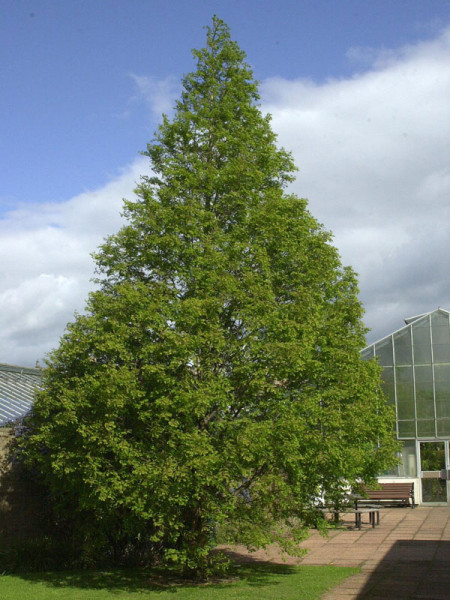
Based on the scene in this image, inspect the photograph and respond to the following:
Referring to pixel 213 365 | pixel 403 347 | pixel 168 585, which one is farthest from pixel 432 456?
pixel 213 365

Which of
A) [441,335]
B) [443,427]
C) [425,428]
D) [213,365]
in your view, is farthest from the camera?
[441,335]

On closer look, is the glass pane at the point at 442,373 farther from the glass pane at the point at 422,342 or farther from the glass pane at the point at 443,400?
the glass pane at the point at 422,342

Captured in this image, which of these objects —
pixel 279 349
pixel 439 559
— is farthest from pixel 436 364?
pixel 279 349

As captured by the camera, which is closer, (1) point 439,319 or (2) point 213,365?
(2) point 213,365

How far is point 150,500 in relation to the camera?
31.1ft

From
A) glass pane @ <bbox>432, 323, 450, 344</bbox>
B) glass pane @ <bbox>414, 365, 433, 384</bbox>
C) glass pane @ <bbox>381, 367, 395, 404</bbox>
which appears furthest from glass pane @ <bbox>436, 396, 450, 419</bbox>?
glass pane @ <bbox>432, 323, 450, 344</bbox>

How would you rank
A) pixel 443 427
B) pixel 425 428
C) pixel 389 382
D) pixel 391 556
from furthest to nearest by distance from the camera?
1. pixel 389 382
2. pixel 425 428
3. pixel 443 427
4. pixel 391 556

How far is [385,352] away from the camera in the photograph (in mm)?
24031

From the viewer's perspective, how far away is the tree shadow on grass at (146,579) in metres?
10.7

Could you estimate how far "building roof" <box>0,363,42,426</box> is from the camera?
49.2 ft

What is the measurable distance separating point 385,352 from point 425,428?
118 inches

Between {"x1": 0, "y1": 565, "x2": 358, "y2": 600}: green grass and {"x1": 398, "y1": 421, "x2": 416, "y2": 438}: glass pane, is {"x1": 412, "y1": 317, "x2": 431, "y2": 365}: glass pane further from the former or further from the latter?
{"x1": 0, "y1": 565, "x2": 358, "y2": 600}: green grass

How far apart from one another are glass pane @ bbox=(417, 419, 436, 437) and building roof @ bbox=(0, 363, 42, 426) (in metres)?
13.0

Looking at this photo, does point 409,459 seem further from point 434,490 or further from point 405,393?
point 405,393
